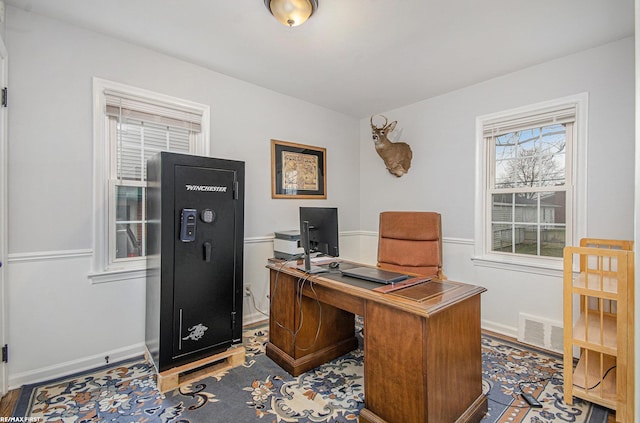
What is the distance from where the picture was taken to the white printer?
9.53 feet

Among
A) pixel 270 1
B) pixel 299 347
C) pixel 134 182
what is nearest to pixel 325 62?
pixel 270 1

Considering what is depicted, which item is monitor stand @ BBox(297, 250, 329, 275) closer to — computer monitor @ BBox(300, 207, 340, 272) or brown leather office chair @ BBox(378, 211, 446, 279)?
computer monitor @ BBox(300, 207, 340, 272)

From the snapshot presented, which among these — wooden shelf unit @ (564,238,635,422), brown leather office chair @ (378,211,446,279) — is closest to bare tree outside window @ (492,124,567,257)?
wooden shelf unit @ (564,238,635,422)

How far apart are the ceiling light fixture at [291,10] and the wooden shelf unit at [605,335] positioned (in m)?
2.26

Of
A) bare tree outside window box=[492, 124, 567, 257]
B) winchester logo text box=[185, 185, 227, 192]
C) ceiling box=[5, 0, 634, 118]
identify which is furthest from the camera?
bare tree outside window box=[492, 124, 567, 257]

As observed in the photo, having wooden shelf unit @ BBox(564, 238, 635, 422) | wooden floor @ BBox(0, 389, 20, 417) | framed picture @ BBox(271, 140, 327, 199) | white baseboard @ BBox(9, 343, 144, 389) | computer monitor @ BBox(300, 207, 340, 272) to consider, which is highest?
framed picture @ BBox(271, 140, 327, 199)

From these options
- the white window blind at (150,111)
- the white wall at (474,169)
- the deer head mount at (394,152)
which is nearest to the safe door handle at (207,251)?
the white window blind at (150,111)

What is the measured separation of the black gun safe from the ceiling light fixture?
1046 millimetres

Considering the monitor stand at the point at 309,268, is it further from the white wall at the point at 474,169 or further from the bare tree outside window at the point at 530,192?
the bare tree outside window at the point at 530,192

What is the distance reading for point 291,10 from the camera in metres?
1.83

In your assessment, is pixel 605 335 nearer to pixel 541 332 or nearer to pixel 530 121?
pixel 541 332

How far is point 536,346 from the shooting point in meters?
2.59

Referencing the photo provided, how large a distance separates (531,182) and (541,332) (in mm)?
1368

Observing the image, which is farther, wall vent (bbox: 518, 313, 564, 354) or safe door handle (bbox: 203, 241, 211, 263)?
wall vent (bbox: 518, 313, 564, 354)
